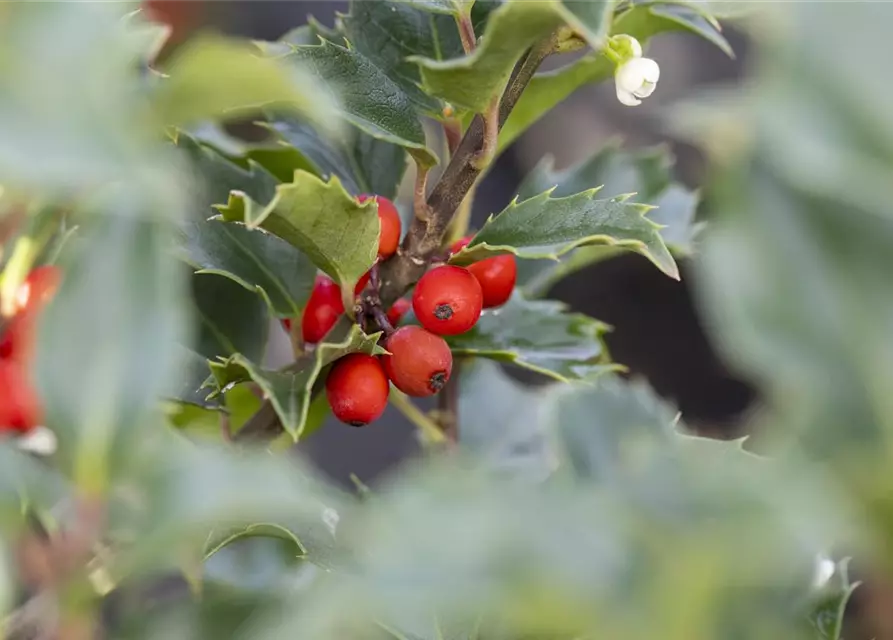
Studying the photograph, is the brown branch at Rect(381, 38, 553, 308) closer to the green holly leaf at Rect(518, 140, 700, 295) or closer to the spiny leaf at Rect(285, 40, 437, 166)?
the spiny leaf at Rect(285, 40, 437, 166)

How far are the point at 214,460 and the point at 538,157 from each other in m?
1.72

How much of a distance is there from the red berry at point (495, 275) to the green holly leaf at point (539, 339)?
39mm

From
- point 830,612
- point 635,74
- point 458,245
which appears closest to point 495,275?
point 458,245

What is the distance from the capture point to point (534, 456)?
748mm

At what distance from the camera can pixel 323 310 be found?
0.51m

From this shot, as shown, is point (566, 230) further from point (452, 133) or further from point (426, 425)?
point (426, 425)

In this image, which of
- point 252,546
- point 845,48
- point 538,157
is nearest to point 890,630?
point 845,48

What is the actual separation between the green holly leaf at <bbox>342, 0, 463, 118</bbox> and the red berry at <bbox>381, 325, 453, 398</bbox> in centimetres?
14

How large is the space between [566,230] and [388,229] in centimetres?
10

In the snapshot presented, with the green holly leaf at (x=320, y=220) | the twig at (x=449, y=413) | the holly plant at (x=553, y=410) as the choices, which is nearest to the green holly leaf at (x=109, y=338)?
the holly plant at (x=553, y=410)

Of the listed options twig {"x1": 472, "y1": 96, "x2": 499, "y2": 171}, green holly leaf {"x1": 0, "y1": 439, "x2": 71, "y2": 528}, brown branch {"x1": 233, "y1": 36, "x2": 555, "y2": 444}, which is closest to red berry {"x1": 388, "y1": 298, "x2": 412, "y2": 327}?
brown branch {"x1": 233, "y1": 36, "x2": 555, "y2": 444}

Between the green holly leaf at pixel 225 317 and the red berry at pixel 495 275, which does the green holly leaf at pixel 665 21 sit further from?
the green holly leaf at pixel 225 317

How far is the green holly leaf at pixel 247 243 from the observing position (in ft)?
1.65

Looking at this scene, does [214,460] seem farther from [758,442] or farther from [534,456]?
[534,456]
